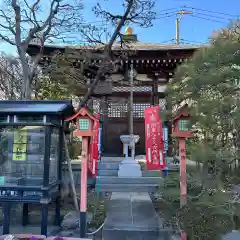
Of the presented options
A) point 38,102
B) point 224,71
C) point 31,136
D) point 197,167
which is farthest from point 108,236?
point 224,71

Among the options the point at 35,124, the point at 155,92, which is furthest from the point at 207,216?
the point at 155,92

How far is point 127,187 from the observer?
7723mm

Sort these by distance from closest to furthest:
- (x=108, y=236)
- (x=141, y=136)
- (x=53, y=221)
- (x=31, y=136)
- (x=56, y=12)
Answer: (x=108, y=236)
(x=31, y=136)
(x=53, y=221)
(x=56, y=12)
(x=141, y=136)

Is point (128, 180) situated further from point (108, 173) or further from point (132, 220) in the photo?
point (132, 220)

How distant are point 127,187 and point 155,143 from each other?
1.64 m

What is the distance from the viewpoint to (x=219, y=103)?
363cm

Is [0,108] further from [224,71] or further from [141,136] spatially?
[141,136]

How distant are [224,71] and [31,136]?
375 centimetres

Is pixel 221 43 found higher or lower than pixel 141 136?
higher

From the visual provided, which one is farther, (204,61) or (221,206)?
(204,61)

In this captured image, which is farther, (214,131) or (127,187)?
(127,187)

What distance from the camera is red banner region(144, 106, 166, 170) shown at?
7219 mm

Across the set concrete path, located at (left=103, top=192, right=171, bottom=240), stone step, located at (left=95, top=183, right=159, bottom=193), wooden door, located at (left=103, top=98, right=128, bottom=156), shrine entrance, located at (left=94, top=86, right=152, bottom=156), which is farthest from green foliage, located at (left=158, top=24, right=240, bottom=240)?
wooden door, located at (left=103, top=98, right=128, bottom=156)

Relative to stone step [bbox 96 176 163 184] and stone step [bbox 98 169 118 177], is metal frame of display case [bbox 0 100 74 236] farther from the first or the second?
stone step [bbox 98 169 118 177]
